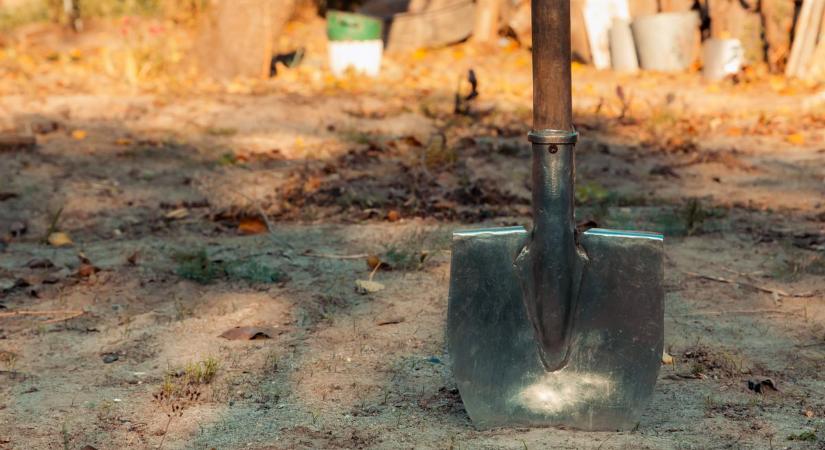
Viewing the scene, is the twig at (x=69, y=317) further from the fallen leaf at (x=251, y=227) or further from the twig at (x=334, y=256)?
the fallen leaf at (x=251, y=227)

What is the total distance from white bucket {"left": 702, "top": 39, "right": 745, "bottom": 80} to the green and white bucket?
252 centimetres

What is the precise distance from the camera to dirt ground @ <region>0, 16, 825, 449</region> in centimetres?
238

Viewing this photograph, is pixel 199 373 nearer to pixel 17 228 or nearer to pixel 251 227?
pixel 251 227

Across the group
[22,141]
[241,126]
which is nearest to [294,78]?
[241,126]

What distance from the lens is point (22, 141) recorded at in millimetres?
5215

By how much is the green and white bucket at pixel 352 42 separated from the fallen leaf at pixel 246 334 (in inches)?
197

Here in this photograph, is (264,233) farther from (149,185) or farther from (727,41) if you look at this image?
(727,41)

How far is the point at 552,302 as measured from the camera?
92.1 inches

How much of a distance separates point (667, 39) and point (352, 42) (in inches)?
99.1

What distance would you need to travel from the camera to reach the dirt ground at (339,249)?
2383 millimetres

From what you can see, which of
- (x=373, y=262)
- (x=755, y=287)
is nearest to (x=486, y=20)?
(x=373, y=262)

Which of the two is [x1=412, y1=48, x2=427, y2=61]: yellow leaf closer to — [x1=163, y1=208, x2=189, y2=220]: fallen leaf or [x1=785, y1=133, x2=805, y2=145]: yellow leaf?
[x1=785, y1=133, x2=805, y2=145]: yellow leaf

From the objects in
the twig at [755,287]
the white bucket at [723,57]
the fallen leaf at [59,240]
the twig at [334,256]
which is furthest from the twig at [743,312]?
the white bucket at [723,57]

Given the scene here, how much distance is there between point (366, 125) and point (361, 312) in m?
3.05
